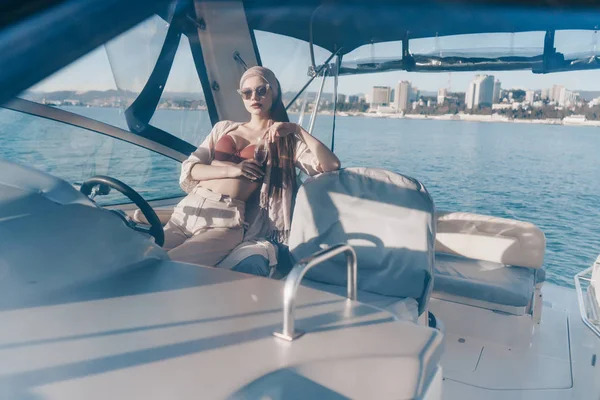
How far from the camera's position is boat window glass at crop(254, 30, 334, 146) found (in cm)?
350

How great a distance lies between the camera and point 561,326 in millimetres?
2799

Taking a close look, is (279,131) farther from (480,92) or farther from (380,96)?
(480,92)

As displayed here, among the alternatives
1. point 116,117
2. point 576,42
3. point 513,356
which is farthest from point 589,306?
point 116,117

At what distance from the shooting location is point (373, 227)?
1949 mm

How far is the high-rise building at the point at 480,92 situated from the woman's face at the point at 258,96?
4.67 meters

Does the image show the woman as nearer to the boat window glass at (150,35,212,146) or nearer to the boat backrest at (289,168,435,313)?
the boat backrest at (289,168,435,313)

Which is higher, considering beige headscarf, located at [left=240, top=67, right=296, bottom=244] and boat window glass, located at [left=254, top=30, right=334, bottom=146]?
boat window glass, located at [left=254, top=30, right=334, bottom=146]

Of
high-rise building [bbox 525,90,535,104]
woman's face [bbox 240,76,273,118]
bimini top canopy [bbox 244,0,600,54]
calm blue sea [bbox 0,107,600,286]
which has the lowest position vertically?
calm blue sea [bbox 0,107,600,286]

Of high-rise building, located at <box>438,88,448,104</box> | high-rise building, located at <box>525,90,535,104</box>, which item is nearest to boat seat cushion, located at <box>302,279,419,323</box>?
high-rise building, located at <box>525,90,535,104</box>

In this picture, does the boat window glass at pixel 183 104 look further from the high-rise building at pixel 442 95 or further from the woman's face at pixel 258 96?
the high-rise building at pixel 442 95

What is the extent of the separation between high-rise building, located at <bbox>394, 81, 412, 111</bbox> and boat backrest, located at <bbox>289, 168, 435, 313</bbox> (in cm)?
491

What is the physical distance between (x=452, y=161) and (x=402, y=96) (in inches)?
736

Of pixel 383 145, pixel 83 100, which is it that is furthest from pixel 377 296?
pixel 383 145

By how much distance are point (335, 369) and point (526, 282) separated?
1797 millimetres
